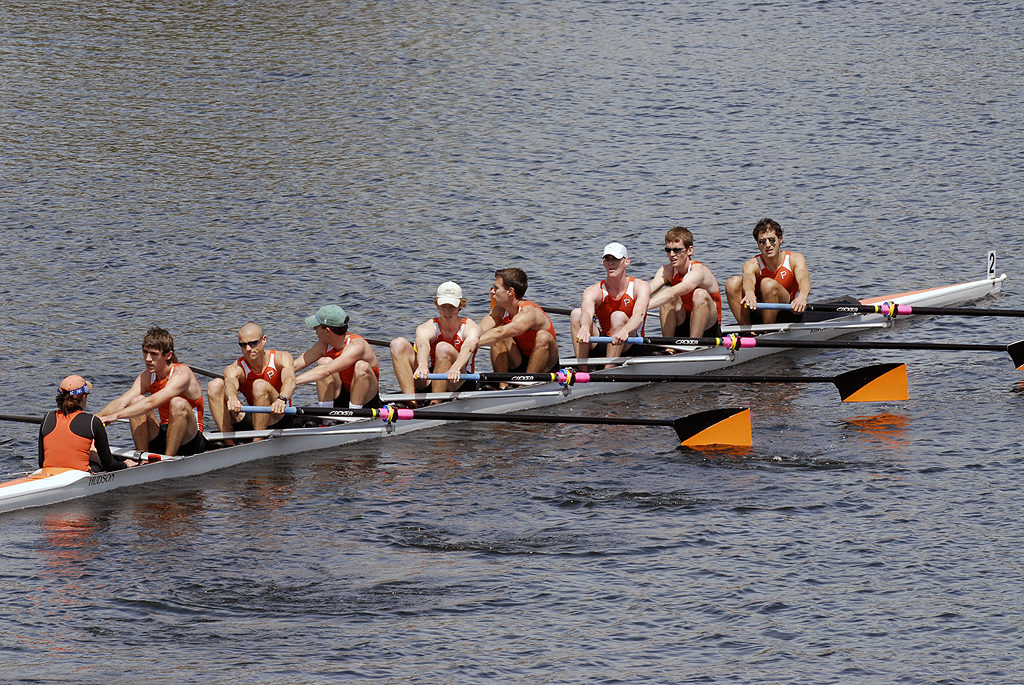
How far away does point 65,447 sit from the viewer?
1645cm

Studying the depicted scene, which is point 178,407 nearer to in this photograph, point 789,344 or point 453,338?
point 453,338

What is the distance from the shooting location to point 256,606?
14039mm

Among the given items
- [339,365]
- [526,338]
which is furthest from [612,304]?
[339,365]

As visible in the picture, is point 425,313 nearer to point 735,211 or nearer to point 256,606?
point 735,211

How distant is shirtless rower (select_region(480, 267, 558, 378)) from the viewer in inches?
757

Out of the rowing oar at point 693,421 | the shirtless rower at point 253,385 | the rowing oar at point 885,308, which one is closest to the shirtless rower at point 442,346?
the rowing oar at point 693,421

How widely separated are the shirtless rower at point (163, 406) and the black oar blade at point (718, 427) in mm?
5868

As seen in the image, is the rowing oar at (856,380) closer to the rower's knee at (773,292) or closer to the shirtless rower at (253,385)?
the rower's knee at (773,292)

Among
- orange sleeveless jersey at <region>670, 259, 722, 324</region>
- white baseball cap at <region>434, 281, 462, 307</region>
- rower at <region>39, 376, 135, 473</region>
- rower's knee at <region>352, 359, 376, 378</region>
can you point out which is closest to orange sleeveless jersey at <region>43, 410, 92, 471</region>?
rower at <region>39, 376, 135, 473</region>

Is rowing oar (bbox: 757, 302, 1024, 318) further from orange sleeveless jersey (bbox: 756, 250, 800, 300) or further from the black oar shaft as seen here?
the black oar shaft

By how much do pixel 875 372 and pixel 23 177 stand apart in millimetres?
21271

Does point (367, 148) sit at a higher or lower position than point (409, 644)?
higher

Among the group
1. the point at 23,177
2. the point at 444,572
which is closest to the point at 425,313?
the point at 444,572

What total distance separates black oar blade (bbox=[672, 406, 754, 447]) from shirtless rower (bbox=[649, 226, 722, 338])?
10.0 ft
